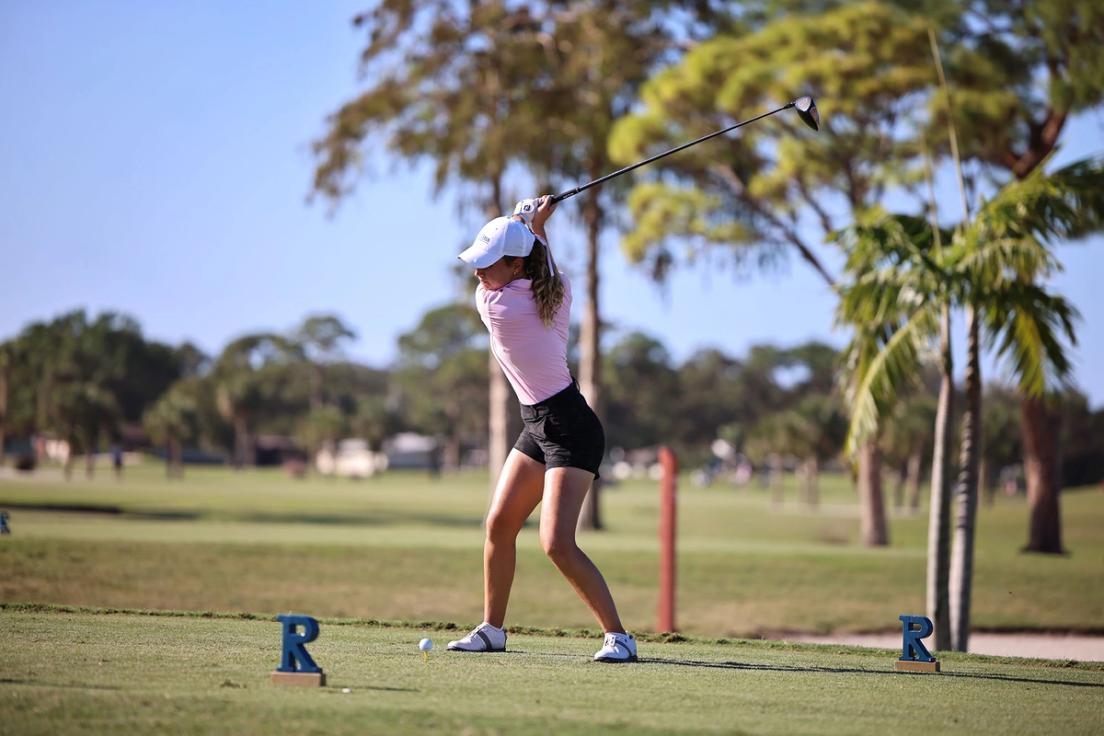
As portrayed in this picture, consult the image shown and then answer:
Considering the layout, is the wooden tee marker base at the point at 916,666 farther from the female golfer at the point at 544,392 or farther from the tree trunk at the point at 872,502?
the tree trunk at the point at 872,502

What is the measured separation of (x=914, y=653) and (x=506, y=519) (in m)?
2.36

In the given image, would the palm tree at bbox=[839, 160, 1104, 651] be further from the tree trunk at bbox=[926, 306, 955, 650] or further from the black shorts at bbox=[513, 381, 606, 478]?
the black shorts at bbox=[513, 381, 606, 478]

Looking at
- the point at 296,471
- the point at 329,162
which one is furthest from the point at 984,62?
the point at 296,471

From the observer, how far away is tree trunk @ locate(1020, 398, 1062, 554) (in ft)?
98.4

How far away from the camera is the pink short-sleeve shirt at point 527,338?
23.7ft

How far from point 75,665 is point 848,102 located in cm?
2561

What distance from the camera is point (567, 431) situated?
7.30m

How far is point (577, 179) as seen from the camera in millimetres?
35125

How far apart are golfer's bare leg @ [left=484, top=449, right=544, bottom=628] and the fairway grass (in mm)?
341

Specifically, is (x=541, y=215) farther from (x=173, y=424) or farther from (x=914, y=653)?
(x=173, y=424)

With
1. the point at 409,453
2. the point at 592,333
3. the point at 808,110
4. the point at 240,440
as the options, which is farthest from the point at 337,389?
the point at 808,110

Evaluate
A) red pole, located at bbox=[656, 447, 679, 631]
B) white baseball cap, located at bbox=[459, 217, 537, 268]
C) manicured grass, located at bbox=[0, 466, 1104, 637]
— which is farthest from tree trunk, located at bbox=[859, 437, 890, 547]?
white baseball cap, located at bbox=[459, 217, 537, 268]

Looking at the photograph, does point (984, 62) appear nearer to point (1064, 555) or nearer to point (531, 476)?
point (1064, 555)

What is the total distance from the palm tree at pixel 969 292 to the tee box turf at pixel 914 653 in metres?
6.62
